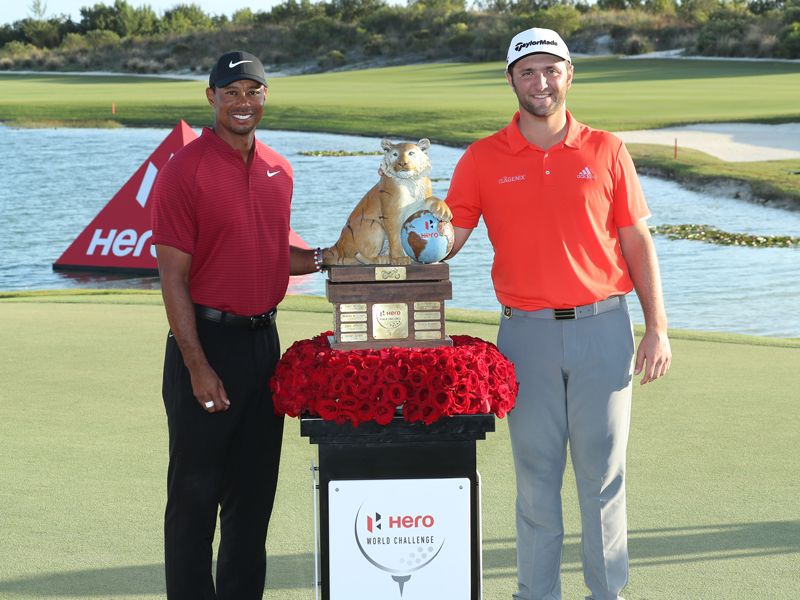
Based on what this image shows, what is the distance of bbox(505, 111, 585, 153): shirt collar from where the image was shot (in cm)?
341

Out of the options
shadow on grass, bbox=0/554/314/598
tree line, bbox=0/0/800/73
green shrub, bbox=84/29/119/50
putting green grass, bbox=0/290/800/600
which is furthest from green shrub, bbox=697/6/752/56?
shadow on grass, bbox=0/554/314/598

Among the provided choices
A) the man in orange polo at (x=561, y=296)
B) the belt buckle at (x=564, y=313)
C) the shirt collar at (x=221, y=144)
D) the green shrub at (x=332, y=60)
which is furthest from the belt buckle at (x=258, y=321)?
the green shrub at (x=332, y=60)

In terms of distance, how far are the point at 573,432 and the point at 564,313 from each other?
33cm

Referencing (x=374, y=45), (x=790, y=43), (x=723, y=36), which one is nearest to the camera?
(x=790, y=43)

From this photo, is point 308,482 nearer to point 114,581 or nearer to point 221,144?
point 114,581

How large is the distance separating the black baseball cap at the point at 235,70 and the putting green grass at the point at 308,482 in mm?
1366

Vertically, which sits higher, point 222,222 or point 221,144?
point 221,144

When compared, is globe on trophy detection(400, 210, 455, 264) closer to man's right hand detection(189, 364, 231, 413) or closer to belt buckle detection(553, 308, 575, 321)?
belt buckle detection(553, 308, 575, 321)

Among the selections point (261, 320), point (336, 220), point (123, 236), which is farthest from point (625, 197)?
point (336, 220)

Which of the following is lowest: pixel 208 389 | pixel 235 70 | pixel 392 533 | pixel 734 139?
pixel 734 139

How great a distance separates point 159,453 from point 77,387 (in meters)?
1.19

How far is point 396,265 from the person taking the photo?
10.2 ft

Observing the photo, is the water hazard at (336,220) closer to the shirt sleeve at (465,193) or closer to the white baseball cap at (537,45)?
the shirt sleeve at (465,193)

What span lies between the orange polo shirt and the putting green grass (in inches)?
33.3
